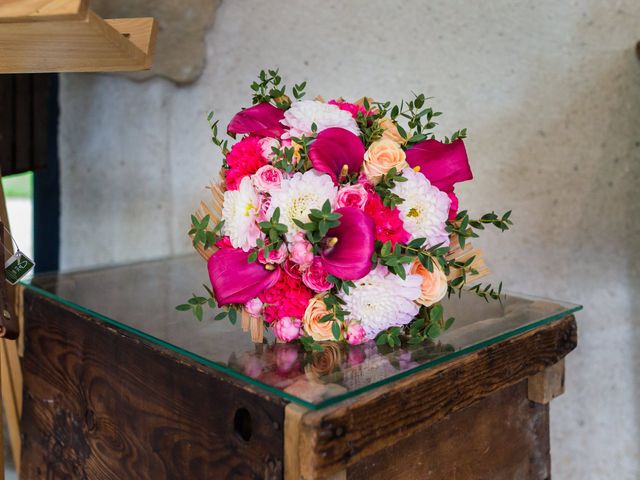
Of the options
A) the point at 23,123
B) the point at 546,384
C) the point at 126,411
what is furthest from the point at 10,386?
the point at 546,384

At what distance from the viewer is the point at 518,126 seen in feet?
5.04

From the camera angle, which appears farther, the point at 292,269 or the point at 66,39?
the point at 292,269

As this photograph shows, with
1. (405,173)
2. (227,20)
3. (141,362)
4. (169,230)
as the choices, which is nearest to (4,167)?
(169,230)

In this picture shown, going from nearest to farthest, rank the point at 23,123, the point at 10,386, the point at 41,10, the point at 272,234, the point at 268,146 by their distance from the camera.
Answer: the point at 41,10
the point at 272,234
the point at 268,146
the point at 10,386
the point at 23,123

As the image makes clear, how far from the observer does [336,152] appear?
84 centimetres

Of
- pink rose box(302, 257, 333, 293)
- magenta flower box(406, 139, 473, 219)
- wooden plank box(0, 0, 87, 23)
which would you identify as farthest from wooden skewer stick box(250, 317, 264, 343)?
wooden plank box(0, 0, 87, 23)

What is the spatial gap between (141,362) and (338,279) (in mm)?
345

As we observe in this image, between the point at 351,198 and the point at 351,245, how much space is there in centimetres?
6

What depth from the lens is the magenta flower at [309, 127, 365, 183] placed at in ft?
2.74

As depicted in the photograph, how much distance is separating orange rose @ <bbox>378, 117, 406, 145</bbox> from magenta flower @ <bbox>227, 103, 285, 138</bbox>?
151 millimetres

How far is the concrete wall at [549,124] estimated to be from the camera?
1423 millimetres

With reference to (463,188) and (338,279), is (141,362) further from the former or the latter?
(463,188)

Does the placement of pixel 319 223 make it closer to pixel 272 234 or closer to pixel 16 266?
pixel 272 234

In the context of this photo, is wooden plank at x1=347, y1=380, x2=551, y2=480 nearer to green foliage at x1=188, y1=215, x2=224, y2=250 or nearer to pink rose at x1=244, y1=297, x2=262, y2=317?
pink rose at x1=244, y1=297, x2=262, y2=317
